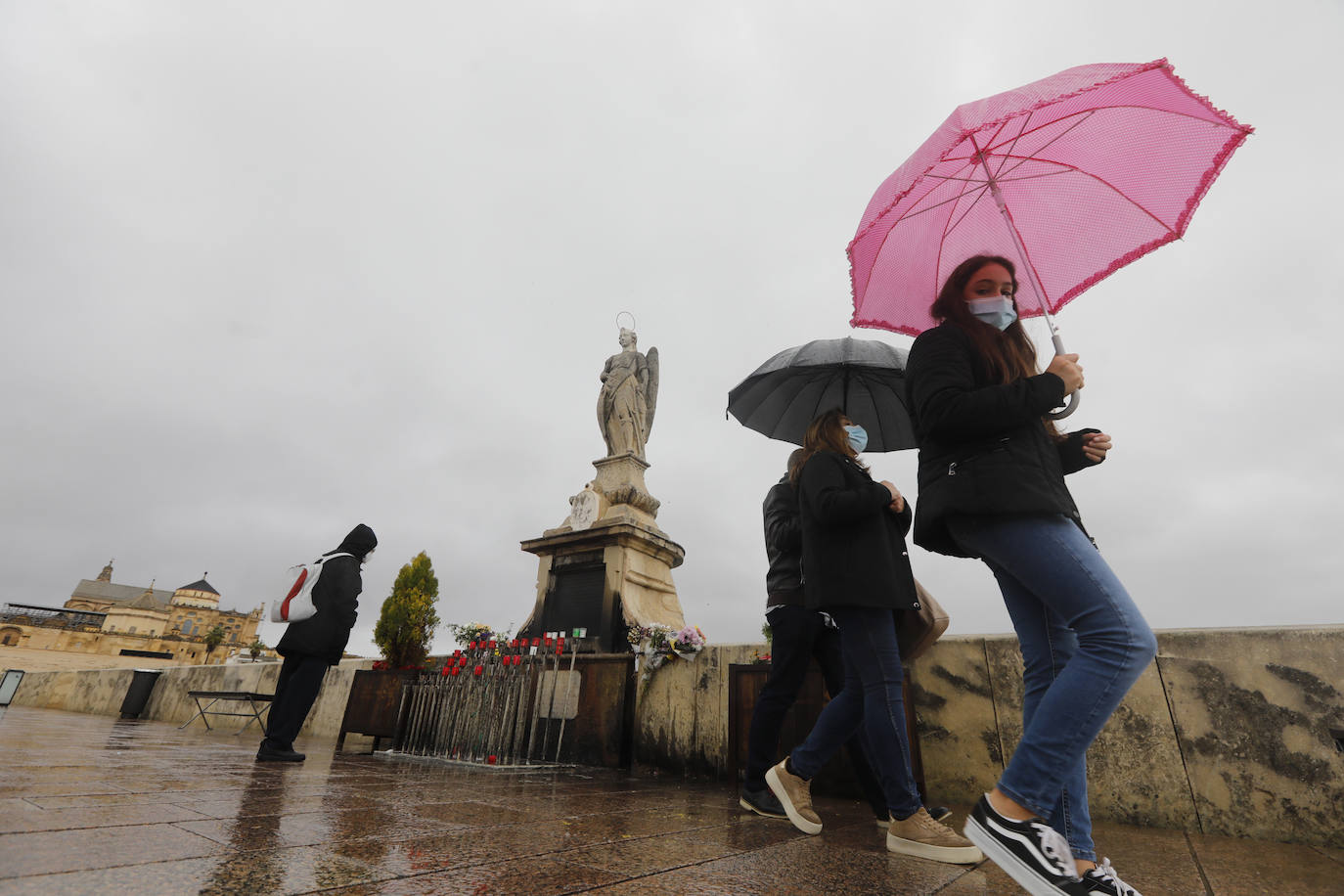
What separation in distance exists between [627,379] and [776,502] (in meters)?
6.70

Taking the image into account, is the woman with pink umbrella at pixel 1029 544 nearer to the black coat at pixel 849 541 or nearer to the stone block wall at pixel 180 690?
the black coat at pixel 849 541

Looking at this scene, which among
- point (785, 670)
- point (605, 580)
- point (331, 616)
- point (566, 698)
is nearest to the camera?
point (785, 670)

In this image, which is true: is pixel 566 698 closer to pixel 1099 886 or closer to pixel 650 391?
pixel 1099 886

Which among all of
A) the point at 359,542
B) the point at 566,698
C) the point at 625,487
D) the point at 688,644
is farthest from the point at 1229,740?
the point at 625,487

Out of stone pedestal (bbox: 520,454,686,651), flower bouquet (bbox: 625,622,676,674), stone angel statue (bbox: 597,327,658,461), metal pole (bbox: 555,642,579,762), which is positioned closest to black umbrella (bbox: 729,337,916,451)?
flower bouquet (bbox: 625,622,676,674)

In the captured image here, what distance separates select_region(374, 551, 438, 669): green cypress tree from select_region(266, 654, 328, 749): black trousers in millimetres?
1798

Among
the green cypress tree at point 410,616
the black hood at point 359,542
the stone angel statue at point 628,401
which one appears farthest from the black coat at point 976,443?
the stone angel statue at point 628,401

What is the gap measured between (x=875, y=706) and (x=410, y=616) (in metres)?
7.95

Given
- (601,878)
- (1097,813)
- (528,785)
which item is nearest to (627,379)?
(528,785)

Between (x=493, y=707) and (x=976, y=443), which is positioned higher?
(x=976, y=443)

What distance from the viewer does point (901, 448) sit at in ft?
13.6

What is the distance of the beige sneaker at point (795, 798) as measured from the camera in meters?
2.57

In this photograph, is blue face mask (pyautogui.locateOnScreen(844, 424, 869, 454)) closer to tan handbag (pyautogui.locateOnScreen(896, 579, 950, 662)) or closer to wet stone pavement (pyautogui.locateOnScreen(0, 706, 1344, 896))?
tan handbag (pyautogui.locateOnScreen(896, 579, 950, 662))

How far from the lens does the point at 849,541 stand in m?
2.55
